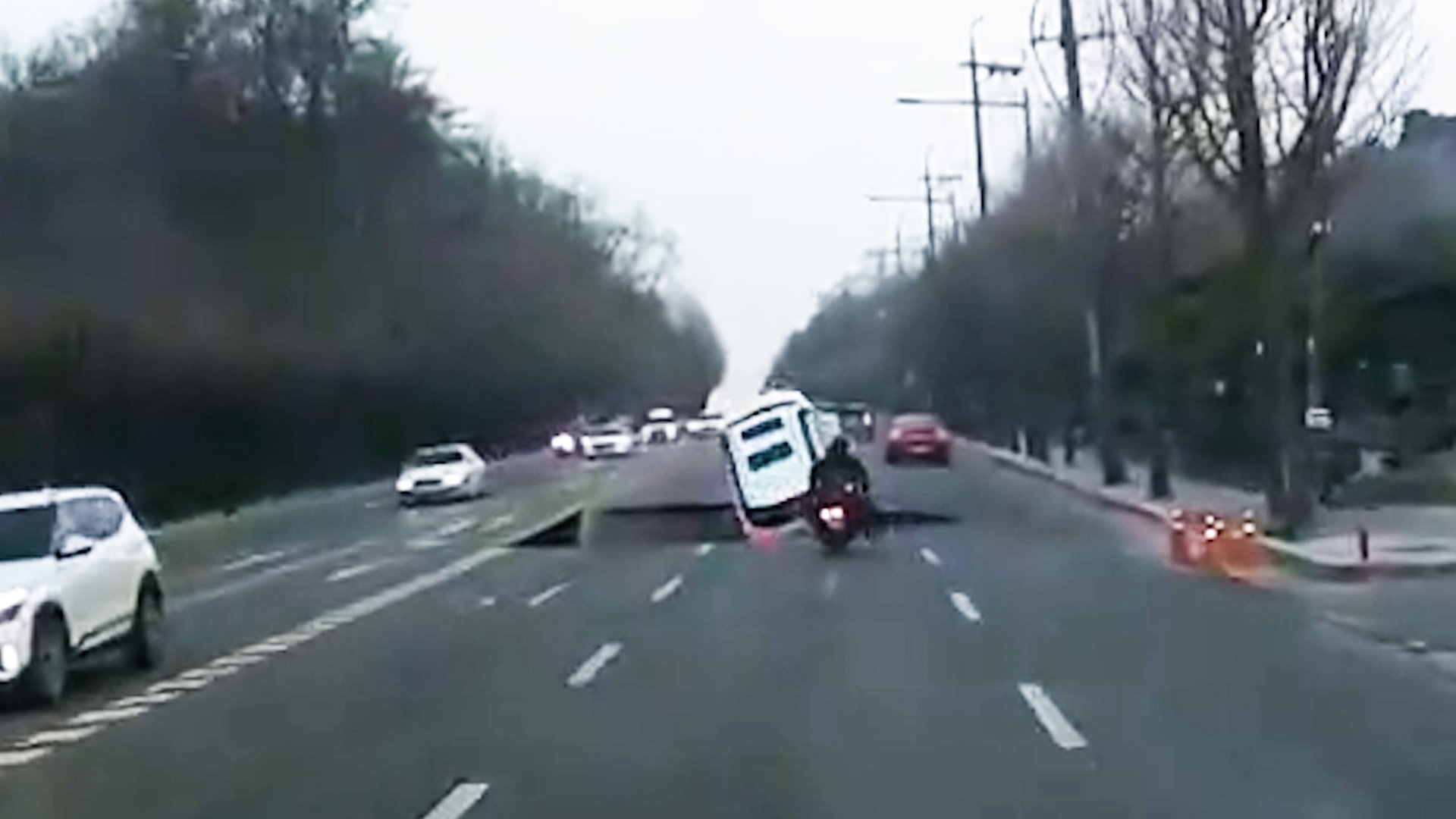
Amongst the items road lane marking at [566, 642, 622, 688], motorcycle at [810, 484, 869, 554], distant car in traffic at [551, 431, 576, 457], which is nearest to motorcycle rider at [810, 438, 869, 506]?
motorcycle at [810, 484, 869, 554]

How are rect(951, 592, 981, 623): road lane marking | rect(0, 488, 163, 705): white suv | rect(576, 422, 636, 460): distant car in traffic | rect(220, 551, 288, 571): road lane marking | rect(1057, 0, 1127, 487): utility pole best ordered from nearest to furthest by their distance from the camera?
rect(0, 488, 163, 705): white suv
rect(951, 592, 981, 623): road lane marking
rect(220, 551, 288, 571): road lane marking
rect(1057, 0, 1127, 487): utility pole
rect(576, 422, 636, 460): distant car in traffic

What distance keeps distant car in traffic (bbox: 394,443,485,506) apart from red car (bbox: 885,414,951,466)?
18216 millimetres

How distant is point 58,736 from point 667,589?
48.6ft

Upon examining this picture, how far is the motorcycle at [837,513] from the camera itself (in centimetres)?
4206

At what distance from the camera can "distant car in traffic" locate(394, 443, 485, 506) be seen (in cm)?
7088

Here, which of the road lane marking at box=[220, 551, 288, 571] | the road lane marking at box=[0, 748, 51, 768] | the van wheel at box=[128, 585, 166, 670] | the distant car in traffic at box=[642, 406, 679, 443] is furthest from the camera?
the distant car in traffic at box=[642, 406, 679, 443]

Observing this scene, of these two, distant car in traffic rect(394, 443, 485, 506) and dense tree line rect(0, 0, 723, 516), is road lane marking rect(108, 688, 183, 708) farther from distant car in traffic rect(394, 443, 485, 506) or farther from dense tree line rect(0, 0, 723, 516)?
distant car in traffic rect(394, 443, 485, 506)

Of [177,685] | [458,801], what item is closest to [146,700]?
[177,685]

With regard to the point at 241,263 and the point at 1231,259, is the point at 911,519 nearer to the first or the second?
the point at 1231,259

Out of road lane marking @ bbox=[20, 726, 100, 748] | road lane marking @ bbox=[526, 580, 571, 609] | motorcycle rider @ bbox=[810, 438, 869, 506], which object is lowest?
road lane marking @ bbox=[526, 580, 571, 609]

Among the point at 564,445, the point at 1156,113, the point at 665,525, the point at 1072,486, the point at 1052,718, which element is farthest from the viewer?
the point at 564,445

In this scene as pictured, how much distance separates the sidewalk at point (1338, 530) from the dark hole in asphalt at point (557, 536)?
9.61 meters

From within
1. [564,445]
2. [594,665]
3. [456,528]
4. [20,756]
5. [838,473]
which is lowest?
[456,528]

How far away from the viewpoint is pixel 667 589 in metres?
34.2
